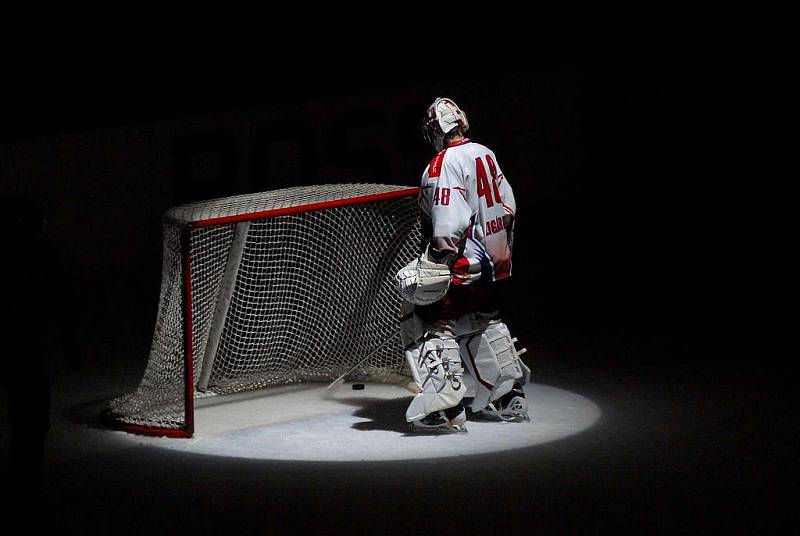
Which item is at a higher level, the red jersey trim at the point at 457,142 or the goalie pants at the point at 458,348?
the red jersey trim at the point at 457,142

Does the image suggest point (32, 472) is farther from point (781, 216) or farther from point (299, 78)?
point (781, 216)

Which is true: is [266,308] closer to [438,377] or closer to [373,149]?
[438,377]

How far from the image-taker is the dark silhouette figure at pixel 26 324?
376cm

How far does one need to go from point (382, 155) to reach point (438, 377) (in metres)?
5.13

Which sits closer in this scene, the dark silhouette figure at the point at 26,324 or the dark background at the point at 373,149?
the dark silhouette figure at the point at 26,324

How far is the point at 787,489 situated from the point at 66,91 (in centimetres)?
711

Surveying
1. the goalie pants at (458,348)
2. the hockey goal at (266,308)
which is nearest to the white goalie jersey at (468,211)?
the goalie pants at (458,348)

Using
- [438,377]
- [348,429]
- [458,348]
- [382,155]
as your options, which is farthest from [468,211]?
[382,155]

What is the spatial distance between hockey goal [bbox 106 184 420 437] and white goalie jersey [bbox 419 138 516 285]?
650mm

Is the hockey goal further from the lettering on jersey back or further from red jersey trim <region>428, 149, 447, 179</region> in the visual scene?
the lettering on jersey back

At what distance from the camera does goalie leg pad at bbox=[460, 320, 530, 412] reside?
16.2 ft

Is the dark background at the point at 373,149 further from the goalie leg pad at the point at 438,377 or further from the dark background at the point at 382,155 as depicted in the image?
the goalie leg pad at the point at 438,377

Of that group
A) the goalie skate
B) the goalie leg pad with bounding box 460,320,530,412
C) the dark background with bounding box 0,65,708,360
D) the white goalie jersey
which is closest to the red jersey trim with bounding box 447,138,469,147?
the white goalie jersey

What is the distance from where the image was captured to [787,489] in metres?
3.83
